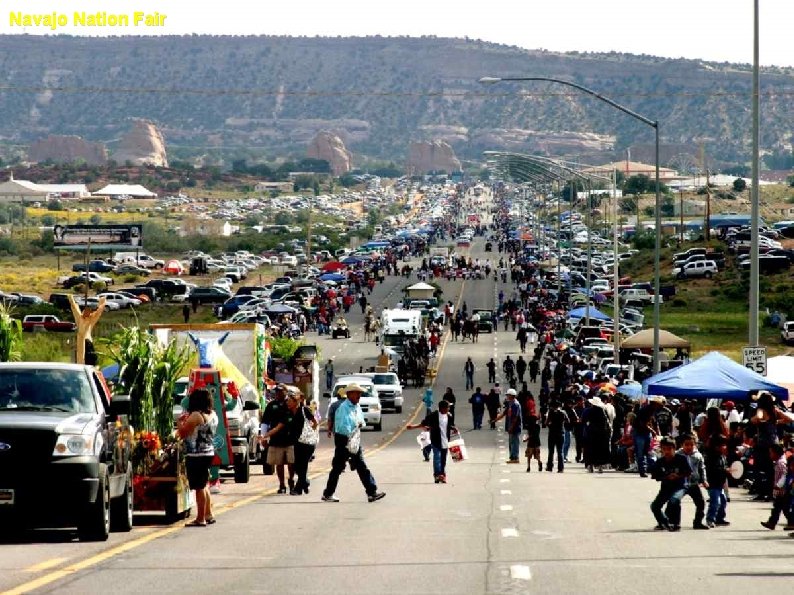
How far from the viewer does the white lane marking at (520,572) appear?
15.3 metres

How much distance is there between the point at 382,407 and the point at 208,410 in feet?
135

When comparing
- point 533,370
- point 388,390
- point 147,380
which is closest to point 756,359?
point 147,380

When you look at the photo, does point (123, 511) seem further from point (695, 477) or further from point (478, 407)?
point (478, 407)

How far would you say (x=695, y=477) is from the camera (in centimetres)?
2116

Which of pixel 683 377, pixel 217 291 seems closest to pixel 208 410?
pixel 683 377

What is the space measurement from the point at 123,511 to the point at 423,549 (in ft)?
11.2

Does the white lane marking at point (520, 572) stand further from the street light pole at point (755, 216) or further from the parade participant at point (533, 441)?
the street light pole at point (755, 216)

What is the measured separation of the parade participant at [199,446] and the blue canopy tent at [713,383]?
1403cm

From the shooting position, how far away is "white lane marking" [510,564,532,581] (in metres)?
15.3

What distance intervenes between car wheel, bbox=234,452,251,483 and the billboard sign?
4718 inches

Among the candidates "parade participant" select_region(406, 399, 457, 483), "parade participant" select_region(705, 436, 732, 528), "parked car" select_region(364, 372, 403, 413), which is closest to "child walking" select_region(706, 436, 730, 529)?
"parade participant" select_region(705, 436, 732, 528)

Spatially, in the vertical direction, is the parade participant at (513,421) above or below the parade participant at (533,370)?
above

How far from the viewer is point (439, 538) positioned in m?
19.2

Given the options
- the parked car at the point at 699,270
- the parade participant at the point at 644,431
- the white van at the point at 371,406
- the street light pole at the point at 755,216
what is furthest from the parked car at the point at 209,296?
the parade participant at the point at 644,431
